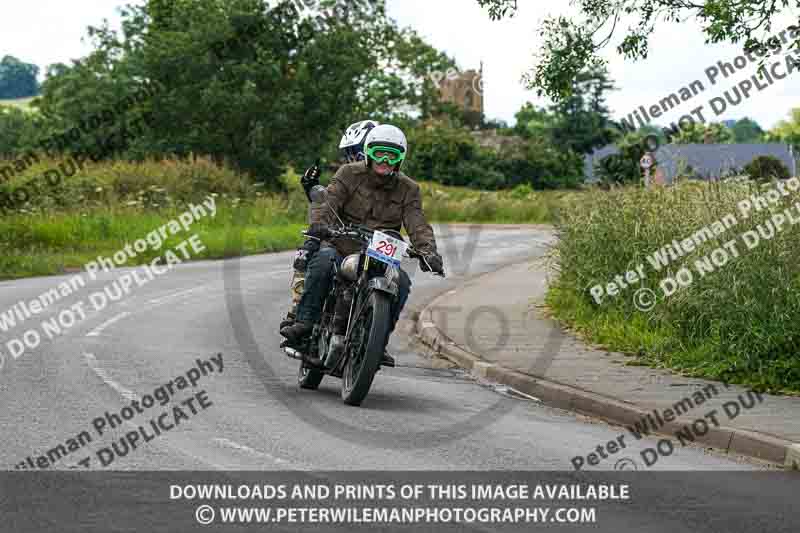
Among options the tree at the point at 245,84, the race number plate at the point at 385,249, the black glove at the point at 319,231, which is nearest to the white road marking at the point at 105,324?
the black glove at the point at 319,231

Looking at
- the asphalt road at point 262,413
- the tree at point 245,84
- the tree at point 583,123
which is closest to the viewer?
the asphalt road at point 262,413

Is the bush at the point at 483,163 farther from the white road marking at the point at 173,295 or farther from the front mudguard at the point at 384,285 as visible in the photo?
the front mudguard at the point at 384,285

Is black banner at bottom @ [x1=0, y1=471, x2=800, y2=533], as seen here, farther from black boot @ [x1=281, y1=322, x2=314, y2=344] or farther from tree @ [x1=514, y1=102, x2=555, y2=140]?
tree @ [x1=514, y1=102, x2=555, y2=140]

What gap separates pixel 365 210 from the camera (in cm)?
1091

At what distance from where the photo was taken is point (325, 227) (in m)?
10.5

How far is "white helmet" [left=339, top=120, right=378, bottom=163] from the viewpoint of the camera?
11391mm

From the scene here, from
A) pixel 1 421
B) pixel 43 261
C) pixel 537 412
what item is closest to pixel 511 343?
pixel 537 412

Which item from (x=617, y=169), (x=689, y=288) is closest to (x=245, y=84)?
(x=617, y=169)

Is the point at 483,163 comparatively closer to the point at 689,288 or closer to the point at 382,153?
the point at 689,288

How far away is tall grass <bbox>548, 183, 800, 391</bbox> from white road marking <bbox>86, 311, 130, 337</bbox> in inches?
228

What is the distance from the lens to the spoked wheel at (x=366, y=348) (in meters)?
9.88

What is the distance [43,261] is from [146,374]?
15.6m

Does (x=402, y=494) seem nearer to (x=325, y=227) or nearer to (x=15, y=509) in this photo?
(x=15, y=509)

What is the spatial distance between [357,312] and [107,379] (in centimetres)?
260
